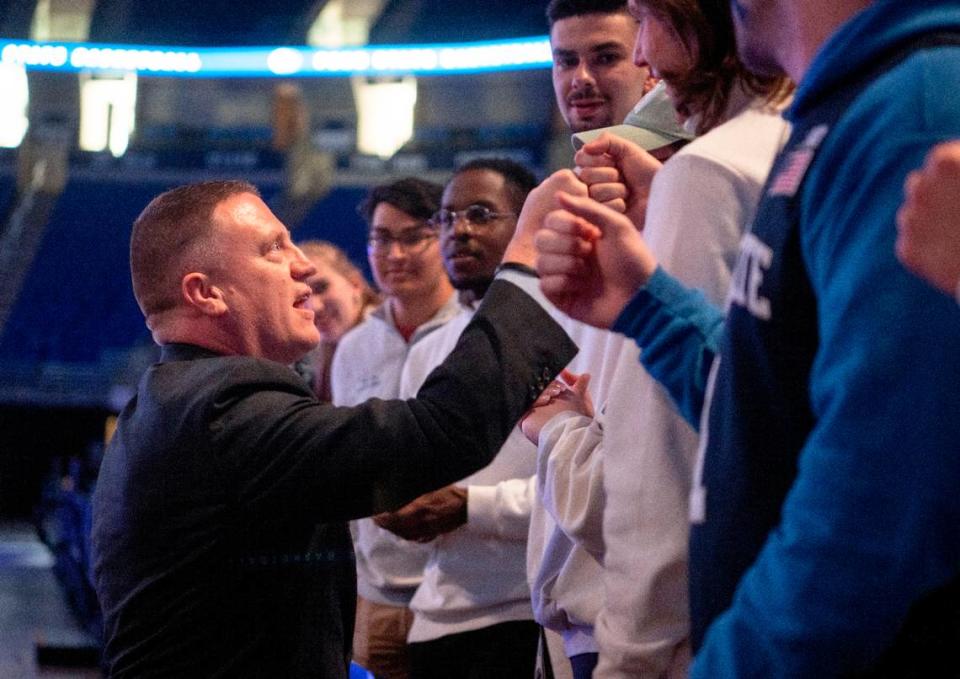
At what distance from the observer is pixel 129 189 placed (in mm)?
18250

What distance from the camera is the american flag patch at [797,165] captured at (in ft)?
3.44

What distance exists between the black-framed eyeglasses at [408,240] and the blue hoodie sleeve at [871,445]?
3.14m

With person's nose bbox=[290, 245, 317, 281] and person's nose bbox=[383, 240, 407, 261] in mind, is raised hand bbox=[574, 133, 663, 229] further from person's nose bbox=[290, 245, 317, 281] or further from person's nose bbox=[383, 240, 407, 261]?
person's nose bbox=[383, 240, 407, 261]

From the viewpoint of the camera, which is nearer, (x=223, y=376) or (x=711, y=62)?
(x=711, y=62)

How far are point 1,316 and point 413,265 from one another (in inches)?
548

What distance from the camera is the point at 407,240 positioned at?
410 centimetres

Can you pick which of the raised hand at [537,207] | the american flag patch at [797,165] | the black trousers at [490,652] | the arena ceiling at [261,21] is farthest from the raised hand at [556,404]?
the arena ceiling at [261,21]

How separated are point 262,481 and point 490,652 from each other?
4.46 ft

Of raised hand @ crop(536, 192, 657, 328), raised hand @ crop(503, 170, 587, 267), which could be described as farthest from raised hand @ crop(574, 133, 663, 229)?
raised hand @ crop(536, 192, 657, 328)

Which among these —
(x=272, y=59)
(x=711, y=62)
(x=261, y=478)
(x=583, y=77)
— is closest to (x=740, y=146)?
(x=711, y=62)

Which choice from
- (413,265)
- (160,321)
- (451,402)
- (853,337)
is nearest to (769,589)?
(853,337)

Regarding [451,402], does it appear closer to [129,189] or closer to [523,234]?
[523,234]

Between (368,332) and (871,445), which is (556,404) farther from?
(368,332)

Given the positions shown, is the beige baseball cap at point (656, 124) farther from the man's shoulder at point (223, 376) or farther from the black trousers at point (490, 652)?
the black trousers at point (490, 652)
